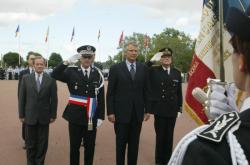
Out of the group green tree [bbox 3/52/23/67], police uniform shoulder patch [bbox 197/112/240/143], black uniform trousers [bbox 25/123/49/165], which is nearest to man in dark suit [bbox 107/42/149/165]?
black uniform trousers [bbox 25/123/49/165]

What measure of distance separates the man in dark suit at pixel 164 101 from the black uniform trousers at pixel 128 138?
71 cm

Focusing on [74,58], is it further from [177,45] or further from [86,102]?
[177,45]

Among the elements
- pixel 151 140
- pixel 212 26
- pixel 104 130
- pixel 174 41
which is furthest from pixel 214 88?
pixel 174 41

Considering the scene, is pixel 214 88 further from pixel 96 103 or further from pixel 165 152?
pixel 165 152

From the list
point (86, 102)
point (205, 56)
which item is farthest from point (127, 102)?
point (205, 56)

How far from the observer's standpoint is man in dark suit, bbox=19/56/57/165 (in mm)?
5883

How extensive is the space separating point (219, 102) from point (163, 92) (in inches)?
193

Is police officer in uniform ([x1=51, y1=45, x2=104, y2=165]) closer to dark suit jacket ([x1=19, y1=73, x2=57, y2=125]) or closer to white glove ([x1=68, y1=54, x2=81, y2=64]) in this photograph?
white glove ([x1=68, y1=54, x2=81, y2=64])

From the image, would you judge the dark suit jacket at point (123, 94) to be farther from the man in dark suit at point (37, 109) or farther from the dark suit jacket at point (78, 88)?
the man in dark suit at point (37, 109)

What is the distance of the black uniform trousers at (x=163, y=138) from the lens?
633cm

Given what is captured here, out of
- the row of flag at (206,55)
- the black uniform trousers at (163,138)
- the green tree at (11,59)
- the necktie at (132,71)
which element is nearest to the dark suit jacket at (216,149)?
the row of flag at (206,55)

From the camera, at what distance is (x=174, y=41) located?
65812mm

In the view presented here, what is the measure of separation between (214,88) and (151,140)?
6.67 metres

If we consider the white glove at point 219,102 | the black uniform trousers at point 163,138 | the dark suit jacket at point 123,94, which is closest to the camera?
the white glove at point 219,102
